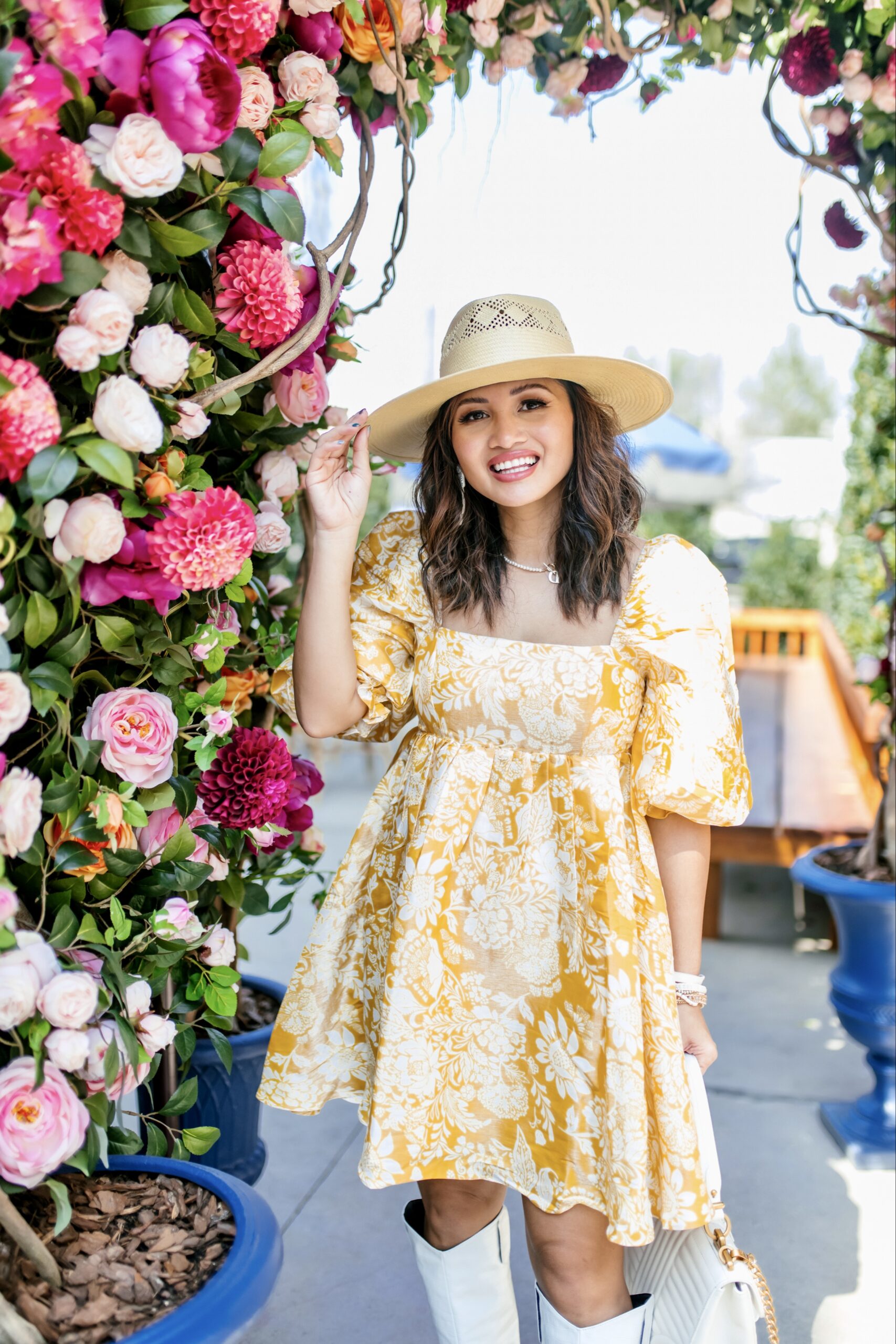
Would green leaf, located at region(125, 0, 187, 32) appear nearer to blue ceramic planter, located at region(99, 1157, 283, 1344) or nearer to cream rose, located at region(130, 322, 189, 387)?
cream rose, located at region(130, 322, 189, 387)

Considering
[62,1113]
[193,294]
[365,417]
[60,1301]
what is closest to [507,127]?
[365,417]

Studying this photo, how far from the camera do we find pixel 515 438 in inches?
63.0

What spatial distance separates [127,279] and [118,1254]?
0.97 meters

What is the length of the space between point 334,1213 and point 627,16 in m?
2.52

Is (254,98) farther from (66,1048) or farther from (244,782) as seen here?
(66,1048)

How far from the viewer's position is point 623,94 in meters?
2.23

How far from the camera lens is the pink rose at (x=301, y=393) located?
1439mm

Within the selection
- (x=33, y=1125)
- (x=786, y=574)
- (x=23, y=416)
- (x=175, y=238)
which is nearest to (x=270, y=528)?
(x=175, y=238)

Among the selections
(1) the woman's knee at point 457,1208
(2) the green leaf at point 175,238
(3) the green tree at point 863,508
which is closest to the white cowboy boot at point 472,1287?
(1) the woman's knee at point 457,1208

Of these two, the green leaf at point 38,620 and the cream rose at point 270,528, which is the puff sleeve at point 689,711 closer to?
the cream rose at point 270,528

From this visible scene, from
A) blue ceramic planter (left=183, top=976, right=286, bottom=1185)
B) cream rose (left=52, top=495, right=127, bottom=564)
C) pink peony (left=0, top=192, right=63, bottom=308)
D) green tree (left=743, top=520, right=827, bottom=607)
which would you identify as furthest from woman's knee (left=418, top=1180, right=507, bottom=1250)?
green tree (left=743, top=520, right=827, bottom=607)

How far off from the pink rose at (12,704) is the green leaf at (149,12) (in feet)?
1.94

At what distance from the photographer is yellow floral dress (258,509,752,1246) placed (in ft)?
4.75

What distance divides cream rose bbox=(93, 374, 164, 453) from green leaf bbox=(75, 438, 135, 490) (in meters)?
0.01
